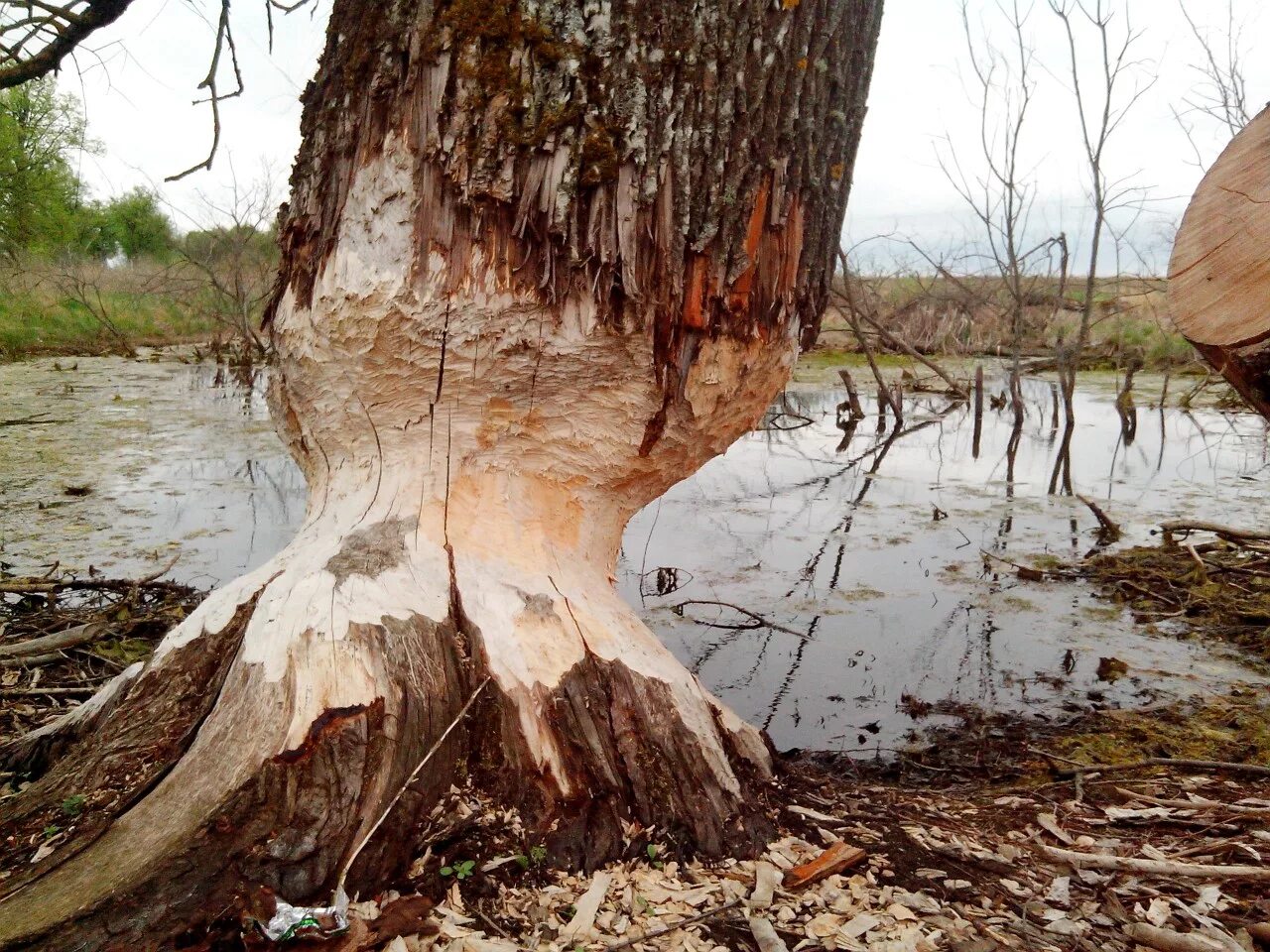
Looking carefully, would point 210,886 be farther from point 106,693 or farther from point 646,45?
point 646,45

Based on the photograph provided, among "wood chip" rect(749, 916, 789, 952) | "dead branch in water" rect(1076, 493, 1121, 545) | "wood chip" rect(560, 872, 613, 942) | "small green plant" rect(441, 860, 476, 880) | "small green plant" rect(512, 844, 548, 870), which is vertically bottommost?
"dead branch in water" rect(1076, 493, 1121, 545)

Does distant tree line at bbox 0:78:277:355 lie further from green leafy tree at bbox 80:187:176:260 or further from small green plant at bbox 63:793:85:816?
small green plant at bbox 63:793:85:816

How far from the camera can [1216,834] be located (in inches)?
70.9

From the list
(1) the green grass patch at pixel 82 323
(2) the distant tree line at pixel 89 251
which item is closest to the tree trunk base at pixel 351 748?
(2) the distant tree line at pixel 89 251

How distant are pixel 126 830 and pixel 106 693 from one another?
46 centimetres

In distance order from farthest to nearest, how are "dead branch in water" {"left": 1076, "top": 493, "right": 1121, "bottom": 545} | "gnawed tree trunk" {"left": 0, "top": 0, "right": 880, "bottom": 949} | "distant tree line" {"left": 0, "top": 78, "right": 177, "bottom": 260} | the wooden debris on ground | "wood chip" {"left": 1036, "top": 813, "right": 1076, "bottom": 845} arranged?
"distant tree line" {"left": 0, "top": 78, "right": 177, "bottom": 260}
"dead branch in water" {"left": 1076, "top": 493, "right": 1121, "bottom": 545}
the wooden debris on ground
"wood chip" {"left": 1036, "top": 813, "right": 1076, "bottom": 845}
"gnawed tree trunk" {"left": 0, "top": 0, "right": 880, "bottom": 949}

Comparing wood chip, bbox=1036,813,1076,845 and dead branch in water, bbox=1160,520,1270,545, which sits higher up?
dead branch in water, bbox=1160,520,1270,545

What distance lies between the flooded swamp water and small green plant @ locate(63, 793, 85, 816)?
6.48 ft

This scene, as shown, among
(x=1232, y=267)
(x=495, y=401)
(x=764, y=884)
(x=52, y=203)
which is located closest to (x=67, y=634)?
(x=495, y=401)

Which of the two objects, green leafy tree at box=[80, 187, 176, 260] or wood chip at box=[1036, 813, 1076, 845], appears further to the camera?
green leafy tree at box=[80, 187, 176, 260]

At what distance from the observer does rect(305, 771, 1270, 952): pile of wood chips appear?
53.4 inches

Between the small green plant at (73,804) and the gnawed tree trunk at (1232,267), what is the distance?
2.11 m

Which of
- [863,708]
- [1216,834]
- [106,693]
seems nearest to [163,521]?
[106,693]

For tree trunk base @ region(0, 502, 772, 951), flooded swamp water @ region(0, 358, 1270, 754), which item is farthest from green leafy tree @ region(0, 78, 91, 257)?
tree trunk base @ region(0, 502, 772, 951)
